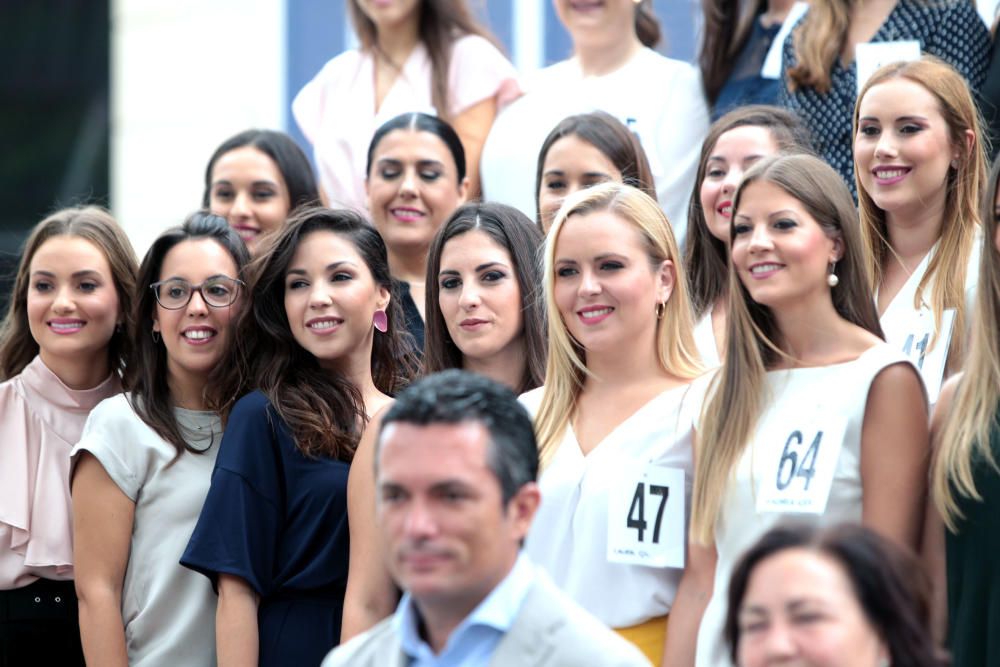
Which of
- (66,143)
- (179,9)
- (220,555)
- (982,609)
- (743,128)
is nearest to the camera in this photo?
(982,609)

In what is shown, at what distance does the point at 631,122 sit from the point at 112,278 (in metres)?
1.80

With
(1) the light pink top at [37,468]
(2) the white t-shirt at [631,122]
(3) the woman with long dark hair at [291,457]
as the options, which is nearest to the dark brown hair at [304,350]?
(3) the woman with long dark hair at [291,457]

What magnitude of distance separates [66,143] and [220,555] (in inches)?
181

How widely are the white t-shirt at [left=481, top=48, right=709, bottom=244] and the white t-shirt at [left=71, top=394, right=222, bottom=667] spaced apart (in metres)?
1.64

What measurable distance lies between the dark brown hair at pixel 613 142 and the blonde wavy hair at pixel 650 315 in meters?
0.84

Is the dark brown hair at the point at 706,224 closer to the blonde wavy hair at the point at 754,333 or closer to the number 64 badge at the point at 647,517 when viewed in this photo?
the blonde wavy hair at the point at 754,333

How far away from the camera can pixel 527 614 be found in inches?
105

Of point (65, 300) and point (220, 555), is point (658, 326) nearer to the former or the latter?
point (220, 555)

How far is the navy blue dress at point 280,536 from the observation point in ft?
13.5

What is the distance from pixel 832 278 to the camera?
378 cm

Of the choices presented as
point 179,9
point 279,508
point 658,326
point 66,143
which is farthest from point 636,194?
point 179,9

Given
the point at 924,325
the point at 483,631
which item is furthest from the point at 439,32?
the point at 483,631

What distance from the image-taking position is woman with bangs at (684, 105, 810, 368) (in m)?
4.70

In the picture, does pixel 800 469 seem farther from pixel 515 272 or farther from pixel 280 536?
pixel 280 536
